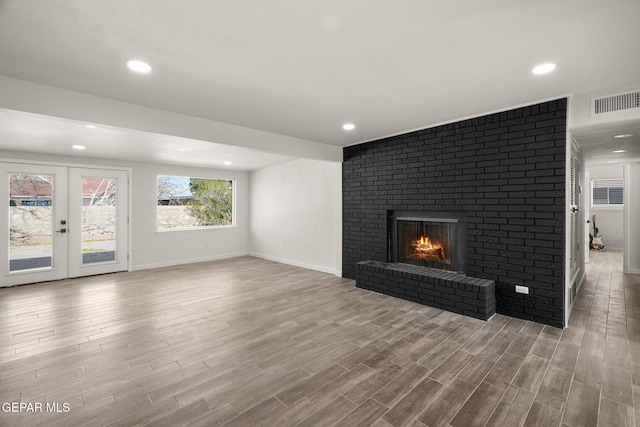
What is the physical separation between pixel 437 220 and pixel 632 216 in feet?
14.5

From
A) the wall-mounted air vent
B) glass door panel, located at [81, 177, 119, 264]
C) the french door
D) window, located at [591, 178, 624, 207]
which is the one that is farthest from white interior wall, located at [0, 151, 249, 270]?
window, located at [591, 178, 624, 207]

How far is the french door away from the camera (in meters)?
5.14

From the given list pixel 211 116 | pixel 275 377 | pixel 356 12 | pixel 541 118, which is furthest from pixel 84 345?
pixel 541 118

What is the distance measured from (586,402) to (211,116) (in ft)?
14.2

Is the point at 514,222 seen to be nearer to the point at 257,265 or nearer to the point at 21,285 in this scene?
the point at 257,265

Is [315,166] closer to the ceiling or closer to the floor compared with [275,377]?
closer to the ceiling

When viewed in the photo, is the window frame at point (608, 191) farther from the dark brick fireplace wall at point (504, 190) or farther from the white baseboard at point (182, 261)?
the white baseboard at point (182, 261)

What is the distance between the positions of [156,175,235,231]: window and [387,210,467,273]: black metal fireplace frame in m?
4.83

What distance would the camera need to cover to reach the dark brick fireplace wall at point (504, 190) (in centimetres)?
316

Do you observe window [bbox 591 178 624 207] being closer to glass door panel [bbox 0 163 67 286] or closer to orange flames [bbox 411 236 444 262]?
orange flames [bbox 411 236 444 262]

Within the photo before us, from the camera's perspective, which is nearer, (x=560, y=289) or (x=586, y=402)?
(x=586, y=402)

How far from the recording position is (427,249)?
14.7 ft

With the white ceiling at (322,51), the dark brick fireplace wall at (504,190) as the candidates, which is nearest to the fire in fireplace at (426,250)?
the dark brick fireplace wall at (504,190)

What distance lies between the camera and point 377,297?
425 centimetres
